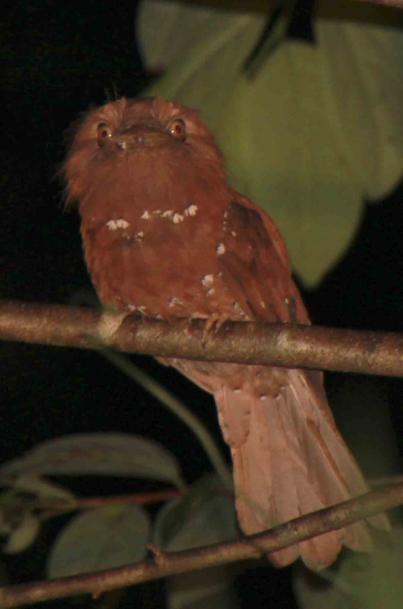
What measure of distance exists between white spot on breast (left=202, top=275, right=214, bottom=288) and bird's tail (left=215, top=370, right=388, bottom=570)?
396 millimetres

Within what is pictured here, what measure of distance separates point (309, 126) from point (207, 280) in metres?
1.04

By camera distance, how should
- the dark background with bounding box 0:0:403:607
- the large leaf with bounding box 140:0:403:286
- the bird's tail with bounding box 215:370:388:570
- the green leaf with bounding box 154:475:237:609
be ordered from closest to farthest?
the large leaf with bounding box 140:0:403:286
the green leaf with bounding box 154:475:237:609
the bird's tail with bounding box 215:370:388:570
the dark background with bounding box 0:0:403:607

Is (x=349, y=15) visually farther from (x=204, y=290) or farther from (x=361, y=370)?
(x=204, y=290)

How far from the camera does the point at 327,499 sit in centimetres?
273

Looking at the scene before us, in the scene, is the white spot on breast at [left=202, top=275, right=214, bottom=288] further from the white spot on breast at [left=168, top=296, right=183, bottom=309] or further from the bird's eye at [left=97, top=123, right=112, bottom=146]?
the bird's eye at [left=97, top=123, right=112, bottom=146]

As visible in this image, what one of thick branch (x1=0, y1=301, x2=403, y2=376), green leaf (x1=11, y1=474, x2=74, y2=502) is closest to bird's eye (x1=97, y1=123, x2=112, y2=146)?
thick branch (x1=0, y1=301, x2=403, y2=376)

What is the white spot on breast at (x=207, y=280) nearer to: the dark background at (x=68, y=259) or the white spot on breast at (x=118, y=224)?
the white spot on breast at (x=118, y=224)

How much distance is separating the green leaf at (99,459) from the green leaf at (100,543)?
0.29 ft

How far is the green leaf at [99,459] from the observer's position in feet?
5.67

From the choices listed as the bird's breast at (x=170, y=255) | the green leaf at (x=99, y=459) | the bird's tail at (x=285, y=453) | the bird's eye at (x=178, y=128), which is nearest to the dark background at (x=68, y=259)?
the bird's tail at (x=285, y=453)

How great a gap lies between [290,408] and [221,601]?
130 centimetres

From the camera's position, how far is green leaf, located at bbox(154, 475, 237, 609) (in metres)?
1.72

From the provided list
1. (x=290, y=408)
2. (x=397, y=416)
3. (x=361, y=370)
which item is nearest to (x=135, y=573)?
(x=361, y=370)

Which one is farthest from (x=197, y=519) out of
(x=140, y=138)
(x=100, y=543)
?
(x=140, y=138)
